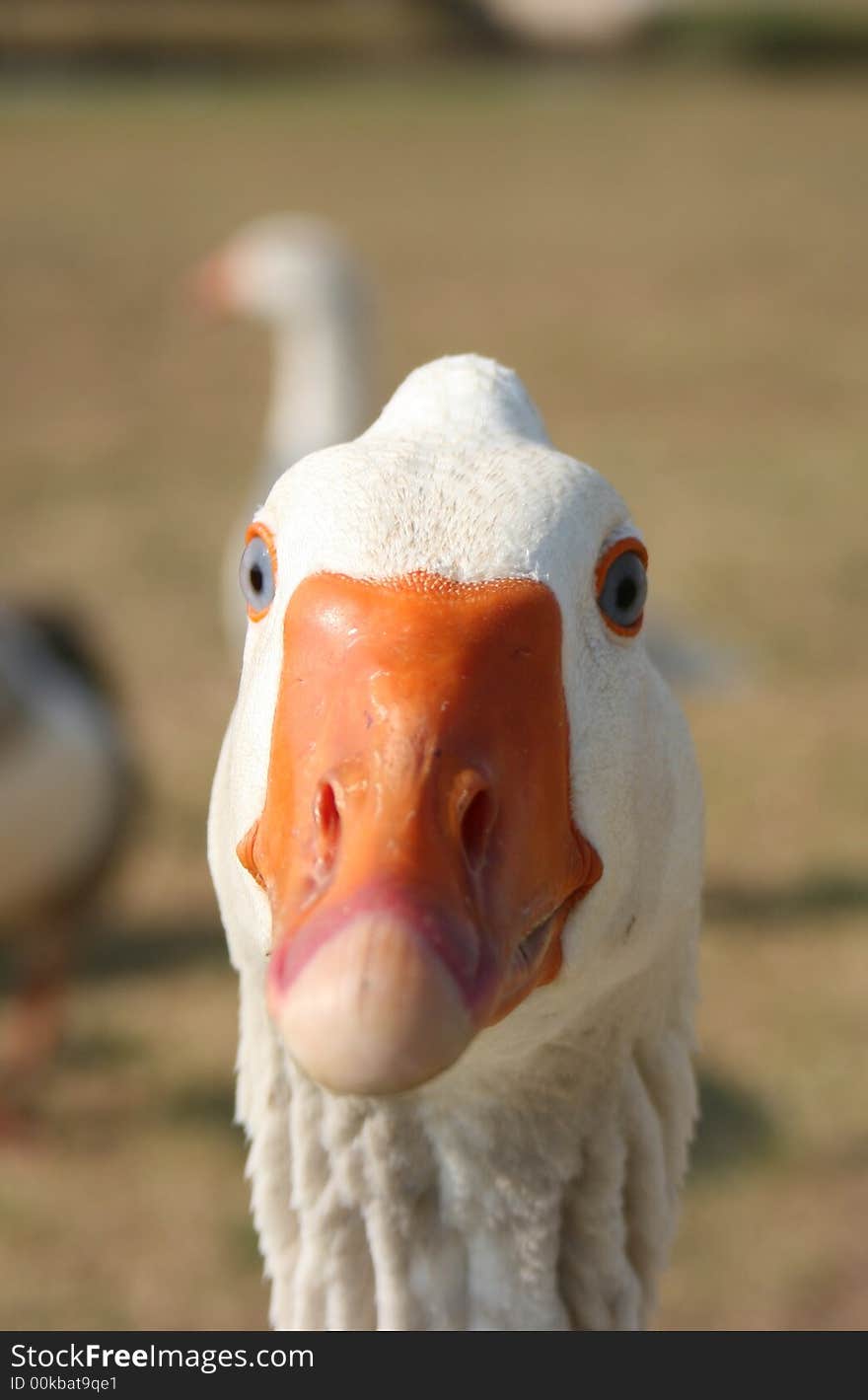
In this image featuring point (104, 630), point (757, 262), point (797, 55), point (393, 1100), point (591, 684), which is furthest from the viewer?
point (797, 55)

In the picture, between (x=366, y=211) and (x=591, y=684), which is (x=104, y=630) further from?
(x=366, y=211)

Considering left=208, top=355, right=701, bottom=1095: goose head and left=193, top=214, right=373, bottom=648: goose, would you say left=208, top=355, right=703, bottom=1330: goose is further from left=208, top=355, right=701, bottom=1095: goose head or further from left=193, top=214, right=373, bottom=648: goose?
left=193, top=214, right=373, bottom=648: goose

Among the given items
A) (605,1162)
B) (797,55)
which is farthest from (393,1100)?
(797,55)

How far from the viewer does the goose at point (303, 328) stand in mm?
5934

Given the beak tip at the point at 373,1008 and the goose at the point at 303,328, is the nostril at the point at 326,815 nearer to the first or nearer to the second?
the beak tip at the point at 373,1008

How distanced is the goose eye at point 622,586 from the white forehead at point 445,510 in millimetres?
19

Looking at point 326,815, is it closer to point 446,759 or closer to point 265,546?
point 446,759

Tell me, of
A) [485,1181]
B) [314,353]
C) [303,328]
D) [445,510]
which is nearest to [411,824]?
[445,510]

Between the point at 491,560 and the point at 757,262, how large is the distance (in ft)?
47.4

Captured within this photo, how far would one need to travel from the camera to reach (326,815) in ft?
4.41

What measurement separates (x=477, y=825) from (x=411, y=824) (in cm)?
9

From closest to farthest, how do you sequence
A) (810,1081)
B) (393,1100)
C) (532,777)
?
(532,777) → (393,1100) → (810,1081)

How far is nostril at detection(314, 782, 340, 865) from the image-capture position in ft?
4.39

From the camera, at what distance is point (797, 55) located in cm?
2505
